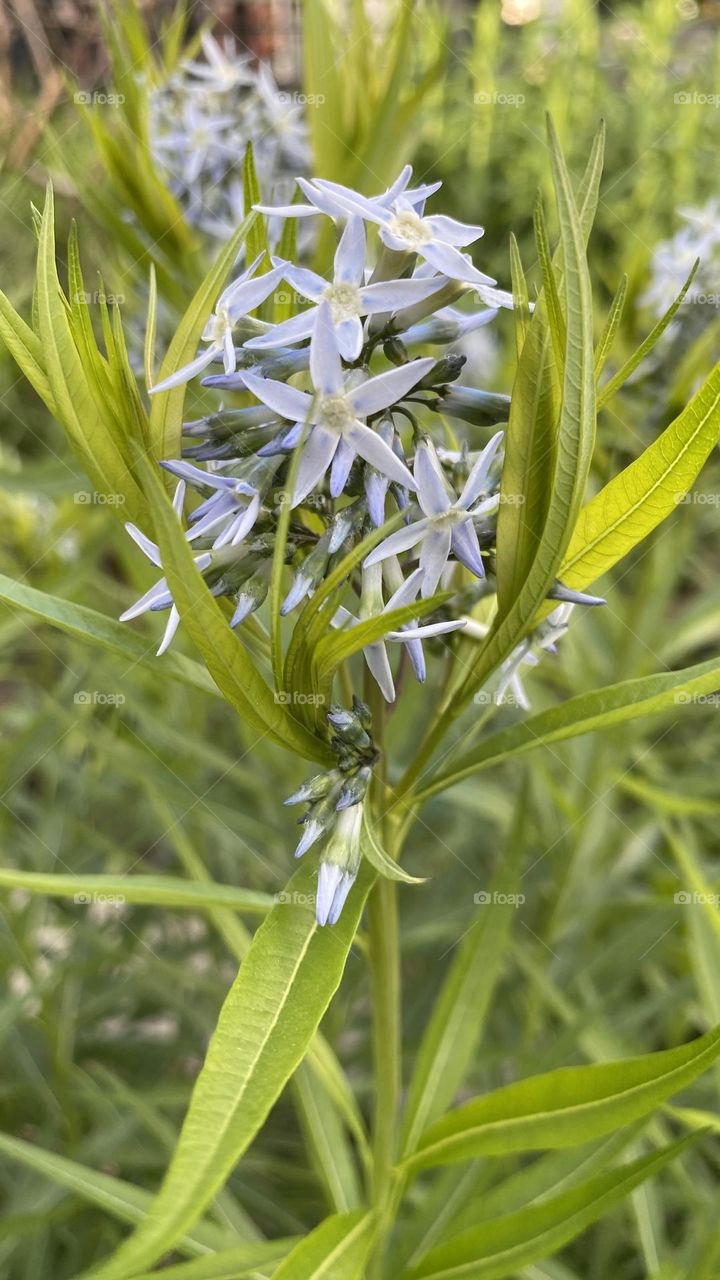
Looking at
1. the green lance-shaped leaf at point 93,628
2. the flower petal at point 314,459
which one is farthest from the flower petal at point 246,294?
the green lance-shaped leaf at point 93,628

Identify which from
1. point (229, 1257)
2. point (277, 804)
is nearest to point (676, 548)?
Answer: point (277, 804)

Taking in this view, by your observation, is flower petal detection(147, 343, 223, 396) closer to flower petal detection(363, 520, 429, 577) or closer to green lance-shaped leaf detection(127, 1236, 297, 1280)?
flower petal detection(363, 520, 429, 577)

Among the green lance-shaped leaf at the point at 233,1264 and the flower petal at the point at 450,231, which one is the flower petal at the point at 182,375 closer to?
the flower petal at the point at 450,231

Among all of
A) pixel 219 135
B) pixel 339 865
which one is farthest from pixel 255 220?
pixel 219 135

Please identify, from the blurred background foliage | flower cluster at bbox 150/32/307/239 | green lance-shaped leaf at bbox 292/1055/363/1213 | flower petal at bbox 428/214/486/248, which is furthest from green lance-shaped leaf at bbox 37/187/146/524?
flower cluster at bbox 150/32/307/239

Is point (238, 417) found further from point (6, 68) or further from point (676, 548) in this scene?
point (6, 68)

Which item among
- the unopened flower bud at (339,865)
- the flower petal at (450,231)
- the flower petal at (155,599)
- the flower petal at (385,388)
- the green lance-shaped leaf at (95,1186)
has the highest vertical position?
the flower petal at (450,231)

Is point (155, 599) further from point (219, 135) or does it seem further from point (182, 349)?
point (219, 135)
